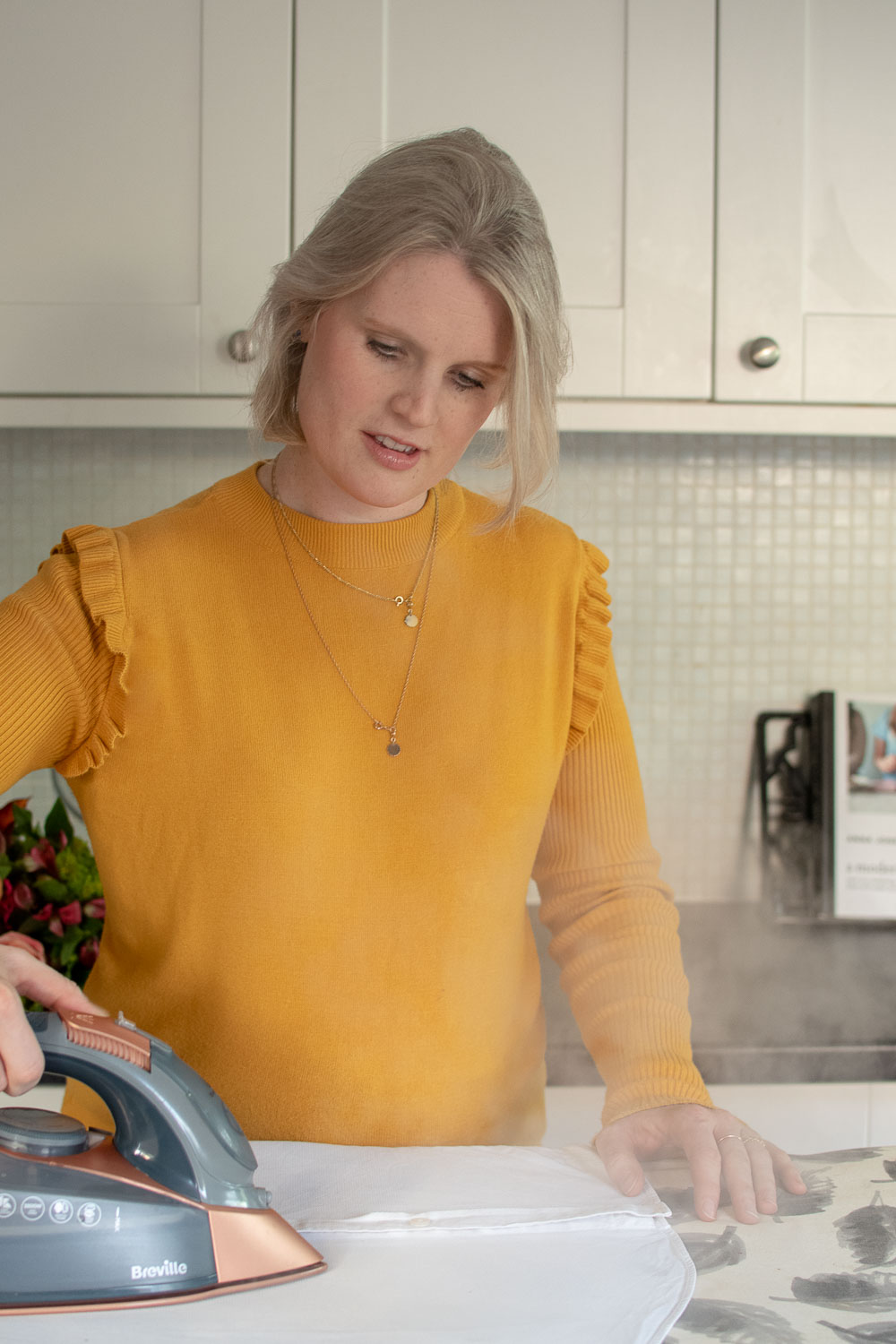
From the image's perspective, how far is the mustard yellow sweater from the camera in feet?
2.97

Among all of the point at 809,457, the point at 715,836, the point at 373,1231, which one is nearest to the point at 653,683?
the point at 715,836

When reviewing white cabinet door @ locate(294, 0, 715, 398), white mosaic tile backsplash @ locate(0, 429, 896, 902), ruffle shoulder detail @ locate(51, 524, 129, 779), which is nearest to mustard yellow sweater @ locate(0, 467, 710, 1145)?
ruffle shoulder detail @ locate(51, 524, 129, 779)

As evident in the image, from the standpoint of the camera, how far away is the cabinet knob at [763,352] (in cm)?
142

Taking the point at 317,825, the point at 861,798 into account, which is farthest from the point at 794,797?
the point at 317,825

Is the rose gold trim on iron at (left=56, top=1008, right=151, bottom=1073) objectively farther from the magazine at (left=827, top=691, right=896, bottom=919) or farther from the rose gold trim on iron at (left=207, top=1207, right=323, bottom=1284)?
the magazine at (left=827, top=691, right=896, bottom=919)

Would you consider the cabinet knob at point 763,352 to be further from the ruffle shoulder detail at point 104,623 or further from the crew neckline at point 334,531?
the ruffle shoulder detail at point 104,623

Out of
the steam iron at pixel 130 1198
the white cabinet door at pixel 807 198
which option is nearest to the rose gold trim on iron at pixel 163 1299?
the steam iron at pixel 130 1198

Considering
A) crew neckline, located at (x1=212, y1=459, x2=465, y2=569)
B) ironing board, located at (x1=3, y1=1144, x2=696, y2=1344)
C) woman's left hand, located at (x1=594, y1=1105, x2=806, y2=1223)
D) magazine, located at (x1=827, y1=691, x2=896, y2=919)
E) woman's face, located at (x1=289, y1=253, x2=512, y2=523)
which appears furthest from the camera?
magazine, located at (x1=827, y1=691, x2=896, y2=919)

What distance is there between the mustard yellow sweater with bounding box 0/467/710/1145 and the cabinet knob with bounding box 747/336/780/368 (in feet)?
2.02

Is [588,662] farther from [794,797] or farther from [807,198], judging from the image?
[794,797]

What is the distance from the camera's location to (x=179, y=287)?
140cm

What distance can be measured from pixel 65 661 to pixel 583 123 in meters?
0.95

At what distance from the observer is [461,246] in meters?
0.87

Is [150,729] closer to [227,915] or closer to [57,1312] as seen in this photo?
[227,915]
